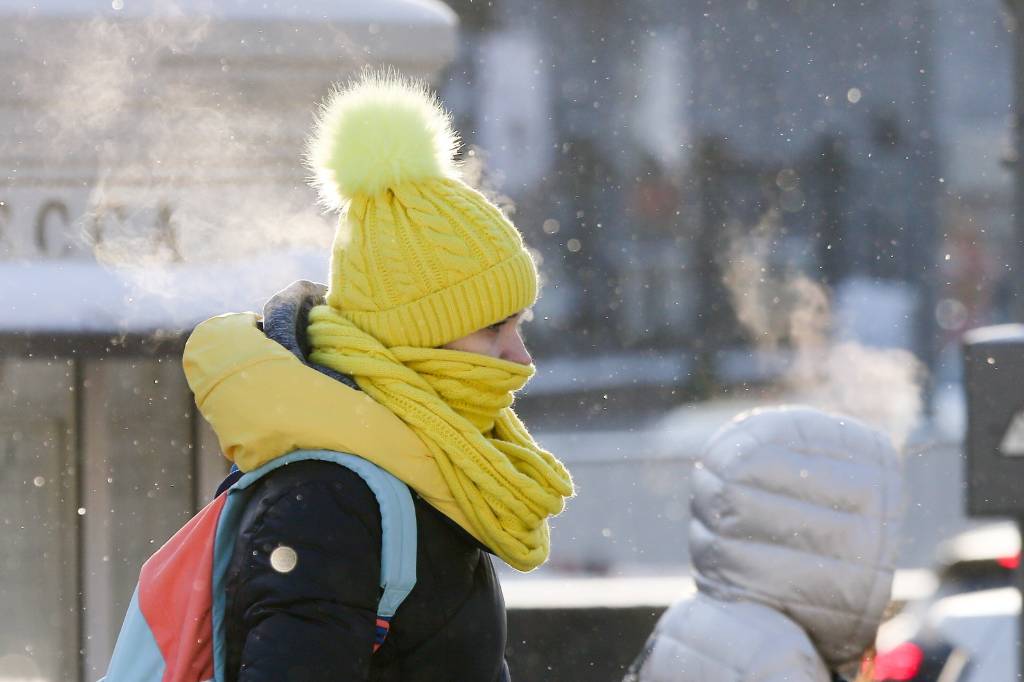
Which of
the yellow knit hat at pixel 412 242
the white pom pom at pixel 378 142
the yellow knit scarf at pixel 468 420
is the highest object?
the white pom pom at pixel 378 142

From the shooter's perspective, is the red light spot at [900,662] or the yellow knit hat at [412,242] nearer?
the yellow knit hat at [412,242]

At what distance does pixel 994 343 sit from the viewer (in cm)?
308

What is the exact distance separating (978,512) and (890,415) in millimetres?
9137

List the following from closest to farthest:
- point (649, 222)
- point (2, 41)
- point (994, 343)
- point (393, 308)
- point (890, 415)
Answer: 1. point (393, 308)
2. point (994, 343)
3. point (2, 41)
4. point (890, 415)
5. point (649, 222)

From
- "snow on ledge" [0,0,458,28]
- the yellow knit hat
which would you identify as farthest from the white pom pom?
"snow on ledge" [0,0,458,28]

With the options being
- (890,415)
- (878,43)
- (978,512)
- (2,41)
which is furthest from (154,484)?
(878,43)

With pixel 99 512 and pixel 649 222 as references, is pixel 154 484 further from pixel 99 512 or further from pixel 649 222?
pixel 649 222

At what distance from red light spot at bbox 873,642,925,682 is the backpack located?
3.15 m

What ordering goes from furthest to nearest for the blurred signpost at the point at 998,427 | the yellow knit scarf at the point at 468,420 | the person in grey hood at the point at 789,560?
the blurred signpost at the point at 998,427 → the person in grey hood at the point at 789,560 → the yellow knit scarf at the point at 468,420

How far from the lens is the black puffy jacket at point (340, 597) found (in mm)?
1463

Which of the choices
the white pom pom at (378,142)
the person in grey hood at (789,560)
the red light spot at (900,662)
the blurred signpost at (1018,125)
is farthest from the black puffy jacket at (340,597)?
the red light spot at (900,662)

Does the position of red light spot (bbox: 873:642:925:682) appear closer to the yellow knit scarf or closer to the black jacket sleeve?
the yellow knit scarf

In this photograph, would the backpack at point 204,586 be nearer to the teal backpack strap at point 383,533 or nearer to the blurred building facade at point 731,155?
the teal backpack strap at point 383,533

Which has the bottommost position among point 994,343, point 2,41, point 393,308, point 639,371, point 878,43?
point 639,371
